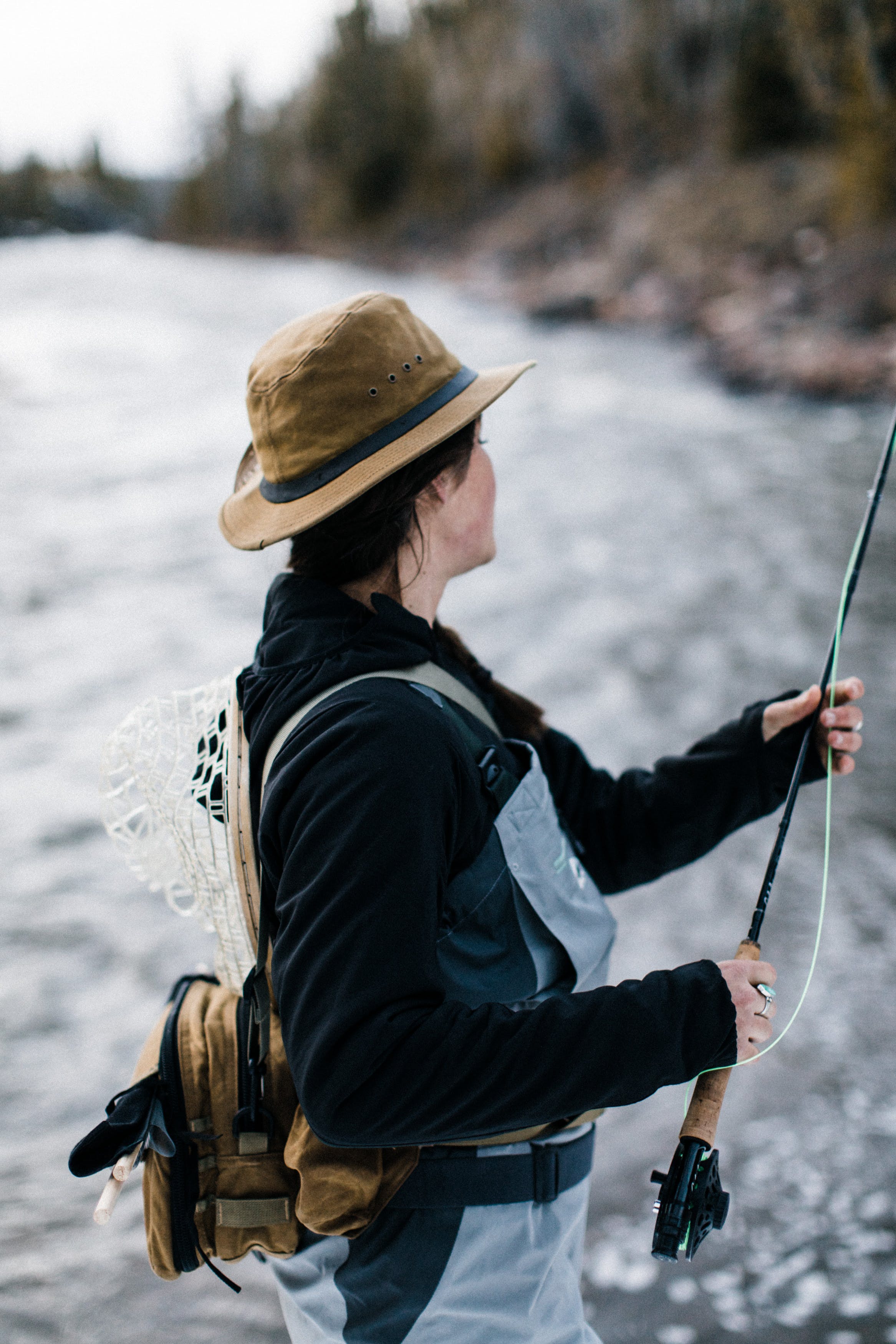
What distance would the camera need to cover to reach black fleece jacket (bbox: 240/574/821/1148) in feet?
3.20

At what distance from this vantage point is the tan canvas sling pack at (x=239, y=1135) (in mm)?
1224

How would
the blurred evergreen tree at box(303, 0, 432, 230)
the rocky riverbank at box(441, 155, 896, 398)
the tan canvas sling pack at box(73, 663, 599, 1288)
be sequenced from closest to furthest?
the tan canvas sling pack at box(73, 663, 599, 1288) < the rocky riverbank at box(441, 155, 896, 398) < the blurred evergreen tree at box(303, 0, 432, 230)

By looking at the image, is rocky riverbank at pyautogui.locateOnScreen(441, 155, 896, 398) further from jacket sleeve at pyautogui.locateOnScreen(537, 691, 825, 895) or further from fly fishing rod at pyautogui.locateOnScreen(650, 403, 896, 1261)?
fly fishing rod at pyautogui.locateOnScreen(650, 403, 896, 1261)

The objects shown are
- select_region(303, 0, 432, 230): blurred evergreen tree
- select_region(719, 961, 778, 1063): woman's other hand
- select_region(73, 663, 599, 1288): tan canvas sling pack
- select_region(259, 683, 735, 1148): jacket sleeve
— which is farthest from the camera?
select_region(303, 0, 432, 230): blurred evergreen tree

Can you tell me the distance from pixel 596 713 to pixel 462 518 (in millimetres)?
3979

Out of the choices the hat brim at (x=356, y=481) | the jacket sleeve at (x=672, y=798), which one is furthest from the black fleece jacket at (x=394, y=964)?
the jacket sleeve at (x=672, y=798)

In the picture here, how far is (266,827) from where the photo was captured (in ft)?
3.58

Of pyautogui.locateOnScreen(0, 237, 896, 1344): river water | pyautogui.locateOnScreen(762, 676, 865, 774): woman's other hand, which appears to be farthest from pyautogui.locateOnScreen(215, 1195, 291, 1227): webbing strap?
pyautogui.locateOnScreen(0, 237, 896, 1344): river water

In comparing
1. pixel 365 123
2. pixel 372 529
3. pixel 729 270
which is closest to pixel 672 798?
pixel 372 529

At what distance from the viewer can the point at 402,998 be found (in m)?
0.98

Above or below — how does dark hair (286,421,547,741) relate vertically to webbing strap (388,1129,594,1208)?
above

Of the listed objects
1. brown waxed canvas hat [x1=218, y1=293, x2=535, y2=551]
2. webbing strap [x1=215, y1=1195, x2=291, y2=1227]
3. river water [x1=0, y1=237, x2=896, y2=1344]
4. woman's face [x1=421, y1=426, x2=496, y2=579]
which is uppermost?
brown waxed canvas hat [x1=218, y1=293, x2=535, y2=551]

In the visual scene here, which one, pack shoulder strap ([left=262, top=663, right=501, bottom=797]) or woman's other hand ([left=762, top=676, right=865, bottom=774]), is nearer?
pack shoulder strap ([left=262, top=663, right=501, bottom=797])

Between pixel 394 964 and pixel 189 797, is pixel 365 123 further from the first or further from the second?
pixel 394 964
